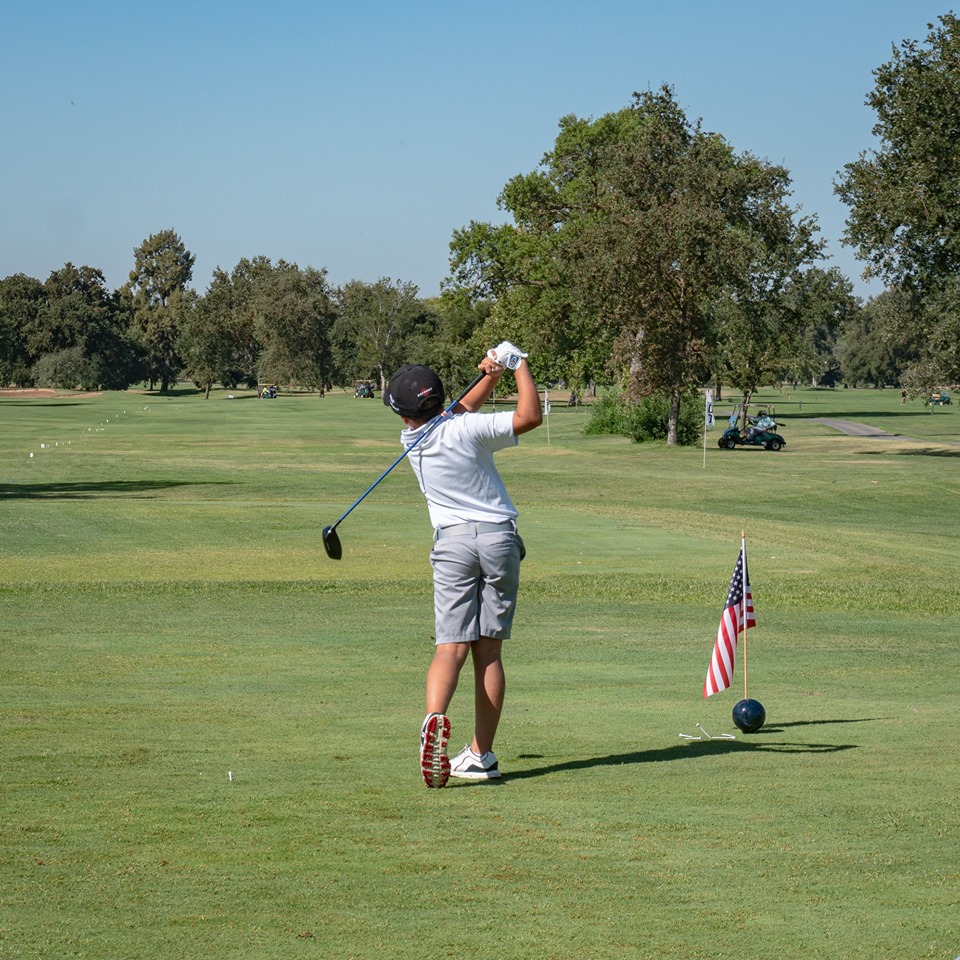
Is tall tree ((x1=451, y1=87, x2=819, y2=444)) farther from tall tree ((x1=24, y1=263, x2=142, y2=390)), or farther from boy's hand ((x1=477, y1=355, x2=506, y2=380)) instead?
tall tree ((x1=24, y1=263, x2=142, y2=390))

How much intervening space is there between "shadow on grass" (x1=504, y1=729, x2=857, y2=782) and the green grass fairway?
0.12 feet

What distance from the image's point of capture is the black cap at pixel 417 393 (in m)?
7.36

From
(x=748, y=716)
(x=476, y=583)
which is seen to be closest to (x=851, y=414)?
(x=748, y=716)

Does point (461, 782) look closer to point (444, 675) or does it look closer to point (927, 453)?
point (444, 675)

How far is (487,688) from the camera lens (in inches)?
289

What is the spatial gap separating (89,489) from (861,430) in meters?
59.0

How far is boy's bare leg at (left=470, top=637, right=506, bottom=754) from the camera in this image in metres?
7.27

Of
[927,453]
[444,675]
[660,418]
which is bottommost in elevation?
[927,453]

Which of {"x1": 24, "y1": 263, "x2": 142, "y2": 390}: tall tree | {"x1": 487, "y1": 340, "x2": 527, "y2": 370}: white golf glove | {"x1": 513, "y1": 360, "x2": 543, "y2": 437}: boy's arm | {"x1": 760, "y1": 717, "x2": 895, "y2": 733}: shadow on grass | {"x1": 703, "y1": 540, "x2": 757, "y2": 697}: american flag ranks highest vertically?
{"x1": 24, "y1": 263, "x2": 142, "y2": 390}: tall tree

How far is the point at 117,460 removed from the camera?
52219mm

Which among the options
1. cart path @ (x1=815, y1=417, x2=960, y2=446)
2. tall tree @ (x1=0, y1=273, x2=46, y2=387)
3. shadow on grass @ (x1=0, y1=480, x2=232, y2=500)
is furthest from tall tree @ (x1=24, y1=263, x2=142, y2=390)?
shadow on grass @ (x1=0, y1=480, x2=232, y2=500)

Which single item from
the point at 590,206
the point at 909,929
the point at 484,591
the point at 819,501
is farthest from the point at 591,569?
the point at 590,206

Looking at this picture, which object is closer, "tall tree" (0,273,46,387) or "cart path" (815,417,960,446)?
"cart path" (815,417,960,446)

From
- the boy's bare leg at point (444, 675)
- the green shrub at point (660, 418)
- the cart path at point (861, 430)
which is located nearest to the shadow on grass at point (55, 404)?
the cart path at point (861, 430)
